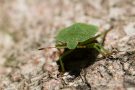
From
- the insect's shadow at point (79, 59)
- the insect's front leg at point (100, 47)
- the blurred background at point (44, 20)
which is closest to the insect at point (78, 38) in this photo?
the insect's front leg at point (100, 47)

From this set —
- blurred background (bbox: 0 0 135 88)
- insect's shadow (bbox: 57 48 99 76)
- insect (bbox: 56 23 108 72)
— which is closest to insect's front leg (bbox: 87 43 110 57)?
insect (bbox: 56 23 108 72)

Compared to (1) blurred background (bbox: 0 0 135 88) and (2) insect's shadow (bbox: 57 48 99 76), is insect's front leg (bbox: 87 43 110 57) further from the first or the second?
(1) blurred background (bbox: 0 0 135 88)

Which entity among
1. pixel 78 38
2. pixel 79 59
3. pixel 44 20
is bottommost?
pixel 79 59

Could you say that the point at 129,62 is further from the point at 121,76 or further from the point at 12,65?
the point at 12,65

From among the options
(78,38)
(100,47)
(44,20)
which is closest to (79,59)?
(100,47)

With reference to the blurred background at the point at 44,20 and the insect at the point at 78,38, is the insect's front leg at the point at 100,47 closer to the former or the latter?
the insect at the point at 78,38

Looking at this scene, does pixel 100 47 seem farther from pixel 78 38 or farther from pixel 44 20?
pixel 44 20
